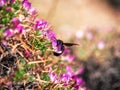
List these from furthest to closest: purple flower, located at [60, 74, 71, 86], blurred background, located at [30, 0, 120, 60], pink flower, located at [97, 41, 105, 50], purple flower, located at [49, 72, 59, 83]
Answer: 1. blurred background, located at [30, 0, 120, 60]
2. pink flower, located at [97, 41, 105, 50]
3. purple flower, located at [60, 74, 71, 86]
4. purple flower, located at [49, 72, 59, 83]

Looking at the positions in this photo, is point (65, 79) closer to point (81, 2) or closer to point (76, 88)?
point (76, 88)

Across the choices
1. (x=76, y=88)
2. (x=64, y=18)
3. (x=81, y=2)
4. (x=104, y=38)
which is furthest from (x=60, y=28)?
(x=76, y=88)

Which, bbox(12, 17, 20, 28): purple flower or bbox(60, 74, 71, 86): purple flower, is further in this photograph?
bbox(60, 74, 71, 86): purple flower

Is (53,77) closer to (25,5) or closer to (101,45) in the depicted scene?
(25,5)

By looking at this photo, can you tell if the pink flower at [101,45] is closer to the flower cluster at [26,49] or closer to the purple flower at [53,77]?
the flower cluster at [26,49]

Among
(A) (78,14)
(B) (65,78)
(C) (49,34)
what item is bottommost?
(B) (65,78)

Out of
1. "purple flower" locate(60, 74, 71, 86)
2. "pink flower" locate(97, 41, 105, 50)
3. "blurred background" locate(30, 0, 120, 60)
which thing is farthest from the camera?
"blurred background" locate(30, 0, 120, 60)

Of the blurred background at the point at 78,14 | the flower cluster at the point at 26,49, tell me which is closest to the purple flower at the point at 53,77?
the flower cluster at the point at 26,49

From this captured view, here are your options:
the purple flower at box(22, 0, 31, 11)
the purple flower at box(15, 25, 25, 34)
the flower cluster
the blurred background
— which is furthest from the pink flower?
the purple flower at box(15, 25, 25, 34)

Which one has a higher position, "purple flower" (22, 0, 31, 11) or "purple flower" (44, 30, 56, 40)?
"purple flower" (22, 0, 31, 11)

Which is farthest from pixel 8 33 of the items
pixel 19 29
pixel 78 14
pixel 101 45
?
pixel 78 14

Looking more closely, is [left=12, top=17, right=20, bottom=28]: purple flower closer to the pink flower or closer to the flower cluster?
the flower cluster
